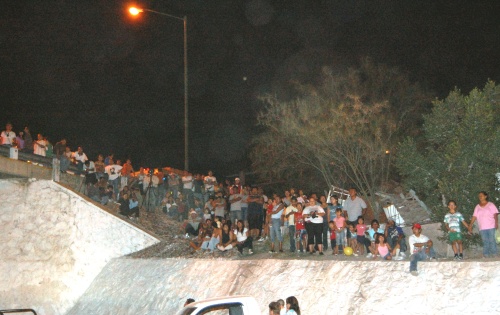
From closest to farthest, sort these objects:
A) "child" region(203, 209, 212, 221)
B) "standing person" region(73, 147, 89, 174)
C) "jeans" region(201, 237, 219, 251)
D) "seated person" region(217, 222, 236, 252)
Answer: "seated person" region(217, 222, 236, 252)
"jeans" region(201, 237, 219, 251)
"child" region(203, 209, 212, 221)
"standing person" region(73, 147, 89, 174)

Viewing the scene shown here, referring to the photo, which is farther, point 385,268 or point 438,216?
point 438,216

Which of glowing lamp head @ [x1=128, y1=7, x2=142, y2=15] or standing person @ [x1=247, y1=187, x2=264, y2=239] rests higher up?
glowing lamp head @ [x1=128, y1=7, x2=142, y2=15]

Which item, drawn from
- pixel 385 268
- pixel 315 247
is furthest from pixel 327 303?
pixel 315 247

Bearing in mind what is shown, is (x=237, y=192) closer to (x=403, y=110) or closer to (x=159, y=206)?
(x=159, y=206)

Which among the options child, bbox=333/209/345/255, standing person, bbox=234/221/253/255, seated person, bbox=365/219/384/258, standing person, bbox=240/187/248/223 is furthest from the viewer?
standing person, bbox=240/187/248/223

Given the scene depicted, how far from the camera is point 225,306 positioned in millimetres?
8711

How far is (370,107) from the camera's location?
71.8 ft

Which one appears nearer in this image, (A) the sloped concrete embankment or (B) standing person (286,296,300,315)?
(B) standing person (286,296,300,315)

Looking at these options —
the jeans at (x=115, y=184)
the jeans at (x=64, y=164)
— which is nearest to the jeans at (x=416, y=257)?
the jeans at (x=115, y=184)

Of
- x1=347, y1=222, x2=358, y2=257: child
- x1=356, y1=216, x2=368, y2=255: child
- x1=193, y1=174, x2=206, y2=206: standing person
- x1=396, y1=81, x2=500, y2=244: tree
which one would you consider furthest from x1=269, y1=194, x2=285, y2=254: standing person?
x1=193, y1=174, x2=206, y2=206: standing person

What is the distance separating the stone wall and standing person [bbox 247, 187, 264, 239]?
401 cm

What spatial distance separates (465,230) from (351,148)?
8260 millimetres

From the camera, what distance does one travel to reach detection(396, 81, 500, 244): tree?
49.6 feet

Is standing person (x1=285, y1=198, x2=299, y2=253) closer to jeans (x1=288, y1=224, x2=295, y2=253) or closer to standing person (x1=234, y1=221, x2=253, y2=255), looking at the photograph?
jeans (x1=288, y1=224, x2=295, y2=253)
